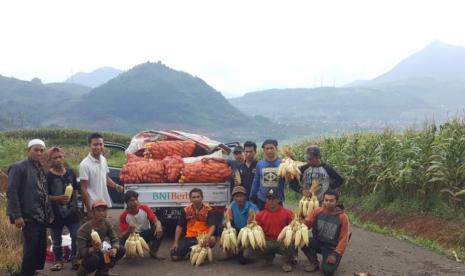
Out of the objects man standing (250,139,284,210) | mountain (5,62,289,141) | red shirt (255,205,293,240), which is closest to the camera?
red shirt (255,205,293,240)

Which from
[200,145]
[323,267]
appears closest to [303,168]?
[323,267]

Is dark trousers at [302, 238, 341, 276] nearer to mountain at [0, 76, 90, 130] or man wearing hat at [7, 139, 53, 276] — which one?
man wearing hat at [7, 139, 53, 276]

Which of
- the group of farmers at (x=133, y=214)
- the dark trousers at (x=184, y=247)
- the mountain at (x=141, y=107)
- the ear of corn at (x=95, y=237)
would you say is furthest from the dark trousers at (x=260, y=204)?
the mountain at (x=141, y=107)

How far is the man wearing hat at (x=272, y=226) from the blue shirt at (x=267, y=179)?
0.18m

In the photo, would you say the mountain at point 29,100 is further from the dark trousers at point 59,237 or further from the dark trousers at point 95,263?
the dark trousers at point 95,263

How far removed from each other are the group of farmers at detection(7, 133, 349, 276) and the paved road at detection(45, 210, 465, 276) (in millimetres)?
192

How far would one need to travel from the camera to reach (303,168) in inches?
292

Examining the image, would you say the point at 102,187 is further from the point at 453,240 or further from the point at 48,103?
the point at 48,103

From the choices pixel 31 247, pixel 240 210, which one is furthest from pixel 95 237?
pixel 240 210

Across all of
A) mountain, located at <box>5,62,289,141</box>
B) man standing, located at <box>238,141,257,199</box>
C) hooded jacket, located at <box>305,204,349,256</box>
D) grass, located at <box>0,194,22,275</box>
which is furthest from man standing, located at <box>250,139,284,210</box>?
mountain, located at <box>5,62,289,141</box>

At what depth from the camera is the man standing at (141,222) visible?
745 cm

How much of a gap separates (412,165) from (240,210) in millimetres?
4765

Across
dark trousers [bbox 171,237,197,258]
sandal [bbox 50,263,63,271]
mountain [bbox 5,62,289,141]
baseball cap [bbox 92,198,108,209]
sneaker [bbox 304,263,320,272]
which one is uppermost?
mountain [bbox 5,62,289,141]

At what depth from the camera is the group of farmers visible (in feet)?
20.5
